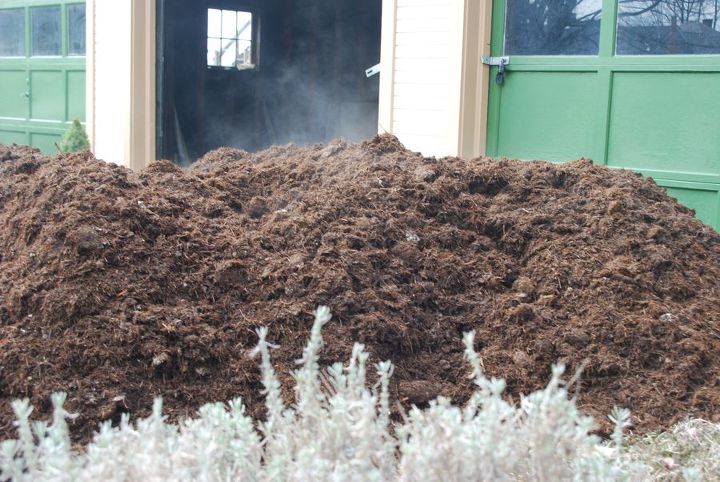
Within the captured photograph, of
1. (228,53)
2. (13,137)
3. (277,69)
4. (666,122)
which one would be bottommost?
(13,137)

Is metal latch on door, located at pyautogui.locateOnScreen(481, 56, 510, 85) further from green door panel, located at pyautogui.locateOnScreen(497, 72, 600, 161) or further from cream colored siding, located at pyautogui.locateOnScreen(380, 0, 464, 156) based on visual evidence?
cream colored siding, located at pyautogui.locateOnScreen(380, 0, 464, 156)

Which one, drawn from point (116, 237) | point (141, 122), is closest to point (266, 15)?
point (141, 122)

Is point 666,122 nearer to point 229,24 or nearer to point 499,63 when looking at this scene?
point 499,63

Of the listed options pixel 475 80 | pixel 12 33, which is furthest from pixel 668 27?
pixel 12 33

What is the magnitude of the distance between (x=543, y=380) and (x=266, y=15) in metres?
11.2

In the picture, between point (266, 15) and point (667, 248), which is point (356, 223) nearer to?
point (667, 248)

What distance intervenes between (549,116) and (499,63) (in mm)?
603

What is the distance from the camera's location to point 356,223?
4.05 m

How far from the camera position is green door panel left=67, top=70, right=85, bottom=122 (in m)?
11.6

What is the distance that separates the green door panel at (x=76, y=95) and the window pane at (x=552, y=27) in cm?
680

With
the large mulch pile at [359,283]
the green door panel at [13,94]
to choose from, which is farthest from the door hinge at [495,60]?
the green door panel at [13,94]

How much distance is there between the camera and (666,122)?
5988 millimetres

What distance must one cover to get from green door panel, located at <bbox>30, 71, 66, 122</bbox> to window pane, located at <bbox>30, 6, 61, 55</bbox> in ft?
1.16

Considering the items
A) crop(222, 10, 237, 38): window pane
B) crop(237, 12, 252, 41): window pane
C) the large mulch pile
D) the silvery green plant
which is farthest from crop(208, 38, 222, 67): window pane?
the silvery green plant
